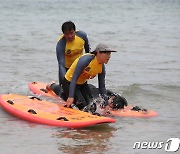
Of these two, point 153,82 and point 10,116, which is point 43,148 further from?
point 153,82

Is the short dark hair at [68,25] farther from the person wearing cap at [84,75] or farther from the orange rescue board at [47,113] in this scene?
the orange rescue board at [47,113]

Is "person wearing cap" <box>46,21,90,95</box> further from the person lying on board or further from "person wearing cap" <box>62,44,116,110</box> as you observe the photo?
the person lying on board

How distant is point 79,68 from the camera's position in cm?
732

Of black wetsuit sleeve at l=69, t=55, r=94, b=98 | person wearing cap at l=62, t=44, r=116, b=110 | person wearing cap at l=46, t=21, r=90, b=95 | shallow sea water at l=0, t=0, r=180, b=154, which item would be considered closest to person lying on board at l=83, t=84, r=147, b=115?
person wearing cap at l=62, t=44, r=116, b=110

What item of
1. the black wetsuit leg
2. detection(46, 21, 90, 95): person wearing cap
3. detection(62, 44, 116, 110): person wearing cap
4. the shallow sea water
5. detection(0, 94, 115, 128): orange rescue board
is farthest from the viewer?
detection(46, 21, 90, 95): person wearing cap

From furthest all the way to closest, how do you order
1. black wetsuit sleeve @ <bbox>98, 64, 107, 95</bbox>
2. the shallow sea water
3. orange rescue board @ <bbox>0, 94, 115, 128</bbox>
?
black wetsuit sleeve @ <bbox>98, 64, 107, 95</bbox>, orange rescue board @ <bbox>0, 94, 115, 128</bbox>, the shallow sea water

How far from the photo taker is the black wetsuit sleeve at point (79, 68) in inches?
288

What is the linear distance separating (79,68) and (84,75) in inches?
10.8

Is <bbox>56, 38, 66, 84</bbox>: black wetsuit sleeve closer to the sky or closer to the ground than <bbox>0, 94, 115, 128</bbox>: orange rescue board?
closer to the sky

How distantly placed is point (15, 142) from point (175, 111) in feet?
10.4

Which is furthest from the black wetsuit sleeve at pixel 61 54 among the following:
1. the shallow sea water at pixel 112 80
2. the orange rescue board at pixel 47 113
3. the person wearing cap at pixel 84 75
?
the shallow sea water at pixel 112 80

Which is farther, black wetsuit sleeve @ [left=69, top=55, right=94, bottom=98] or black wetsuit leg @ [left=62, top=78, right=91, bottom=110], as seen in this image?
black wetsuit leg @ [left=62, top=78, right=91, bottom=110]

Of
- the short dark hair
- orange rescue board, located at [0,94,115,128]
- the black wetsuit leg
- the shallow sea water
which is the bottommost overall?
the shallow sea water

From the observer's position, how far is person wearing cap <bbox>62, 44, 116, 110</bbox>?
726cm
